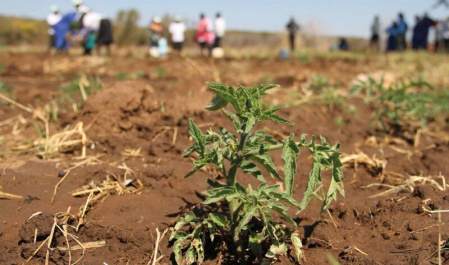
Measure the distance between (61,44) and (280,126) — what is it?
12758 mm

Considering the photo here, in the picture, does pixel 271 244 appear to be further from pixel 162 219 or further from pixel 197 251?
pixel 162 219

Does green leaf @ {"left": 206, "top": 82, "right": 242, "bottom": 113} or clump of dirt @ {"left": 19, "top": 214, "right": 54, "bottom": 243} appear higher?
green leaf @ {"left": 206, "top": 82, "right": 242, "bottom": 113}

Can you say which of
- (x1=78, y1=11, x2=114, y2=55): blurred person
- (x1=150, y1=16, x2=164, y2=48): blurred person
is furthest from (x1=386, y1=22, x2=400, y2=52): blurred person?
(x1=78, y1=11, x2=114, y2=55): blurred person

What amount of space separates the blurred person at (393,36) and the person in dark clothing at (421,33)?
2.61 ft

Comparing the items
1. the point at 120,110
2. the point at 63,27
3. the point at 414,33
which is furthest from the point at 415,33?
the point at 120,110

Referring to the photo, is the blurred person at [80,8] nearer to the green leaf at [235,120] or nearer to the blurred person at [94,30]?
the blurred person at [94,30]

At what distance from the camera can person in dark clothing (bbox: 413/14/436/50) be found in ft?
60.4

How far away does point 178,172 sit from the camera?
2961 millimetres

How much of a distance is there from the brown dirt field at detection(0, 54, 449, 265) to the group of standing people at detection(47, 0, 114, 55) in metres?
9.79

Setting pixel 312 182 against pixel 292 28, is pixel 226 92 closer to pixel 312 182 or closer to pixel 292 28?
pixel 312 182

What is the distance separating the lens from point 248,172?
6.82ft

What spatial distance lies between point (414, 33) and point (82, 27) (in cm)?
1283

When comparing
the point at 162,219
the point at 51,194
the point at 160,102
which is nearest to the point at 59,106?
the point at 160,102

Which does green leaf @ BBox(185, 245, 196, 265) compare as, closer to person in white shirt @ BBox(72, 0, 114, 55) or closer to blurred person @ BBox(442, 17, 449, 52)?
person in white shirt @ BBox(72, 0, 114, 55)
